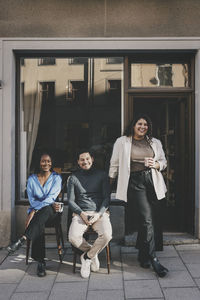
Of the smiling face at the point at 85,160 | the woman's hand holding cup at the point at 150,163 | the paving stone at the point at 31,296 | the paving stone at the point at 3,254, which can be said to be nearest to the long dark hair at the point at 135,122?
the woman's hand holding cup at the point at 150,163

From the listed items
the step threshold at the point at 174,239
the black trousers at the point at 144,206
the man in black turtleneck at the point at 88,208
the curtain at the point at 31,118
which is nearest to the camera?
the man in black turtleneck at the point at 88,208

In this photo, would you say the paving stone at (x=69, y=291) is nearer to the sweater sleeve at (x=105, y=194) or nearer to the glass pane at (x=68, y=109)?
the sweater sleeve at (x=105, y=194)

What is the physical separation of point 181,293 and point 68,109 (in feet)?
11.3

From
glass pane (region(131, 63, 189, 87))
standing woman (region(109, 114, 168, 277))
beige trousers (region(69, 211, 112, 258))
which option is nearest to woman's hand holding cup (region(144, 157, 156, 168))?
standing woman (region(109, 114, 168, 277))

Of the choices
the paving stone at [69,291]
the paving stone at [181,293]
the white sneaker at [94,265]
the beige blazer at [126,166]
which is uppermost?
the beige blazer at [126,166]

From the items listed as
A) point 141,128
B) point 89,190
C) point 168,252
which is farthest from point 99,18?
point 168,252

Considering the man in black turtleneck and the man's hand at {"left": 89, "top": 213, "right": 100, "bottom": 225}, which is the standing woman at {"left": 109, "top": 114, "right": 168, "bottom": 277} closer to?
the man in black turtleneck

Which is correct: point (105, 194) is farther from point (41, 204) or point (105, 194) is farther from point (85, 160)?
point (41, 204)

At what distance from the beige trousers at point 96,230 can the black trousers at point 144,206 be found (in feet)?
1.48

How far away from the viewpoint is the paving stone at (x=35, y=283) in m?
3.65

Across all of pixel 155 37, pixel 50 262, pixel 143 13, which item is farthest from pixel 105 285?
pixel 143 13

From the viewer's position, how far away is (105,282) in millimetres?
3799

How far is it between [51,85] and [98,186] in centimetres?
227

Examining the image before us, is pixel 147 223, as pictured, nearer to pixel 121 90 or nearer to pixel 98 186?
pixel 98 186
